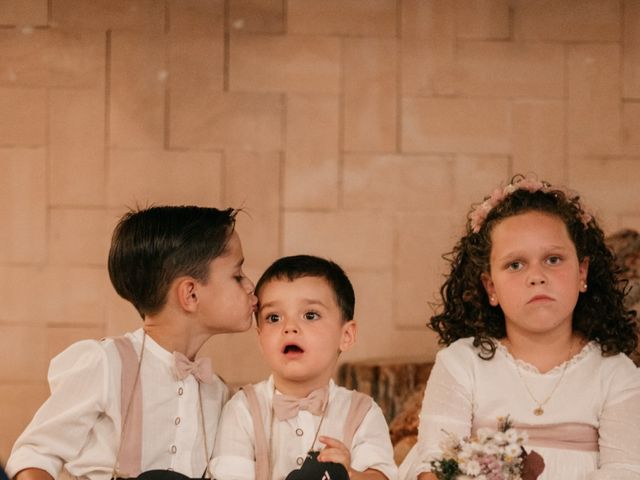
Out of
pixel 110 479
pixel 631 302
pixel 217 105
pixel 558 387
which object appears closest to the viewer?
pixel 110 479

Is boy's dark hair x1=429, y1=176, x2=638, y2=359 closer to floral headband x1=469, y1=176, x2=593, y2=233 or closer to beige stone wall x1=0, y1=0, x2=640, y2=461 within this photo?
floral headband x1=469, y1=176, x2=593, y2=233

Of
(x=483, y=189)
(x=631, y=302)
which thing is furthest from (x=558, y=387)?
(x=483, y=189)

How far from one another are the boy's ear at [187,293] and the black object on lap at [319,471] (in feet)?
1.69

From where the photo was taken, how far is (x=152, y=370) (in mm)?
2502

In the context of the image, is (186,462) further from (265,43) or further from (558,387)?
(265,43)

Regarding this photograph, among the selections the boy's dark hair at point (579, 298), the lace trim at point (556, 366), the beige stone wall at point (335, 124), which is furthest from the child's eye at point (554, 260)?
the beige stone wall at point (335, 124)

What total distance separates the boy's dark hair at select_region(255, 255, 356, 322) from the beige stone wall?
1.88 metres

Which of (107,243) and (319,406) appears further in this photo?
(107,243)

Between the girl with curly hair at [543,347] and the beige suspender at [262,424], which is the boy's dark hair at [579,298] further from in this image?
the beige suspender at [262,424]

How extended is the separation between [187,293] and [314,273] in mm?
335

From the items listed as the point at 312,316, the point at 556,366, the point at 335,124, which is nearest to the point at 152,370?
A: the point at 312,316

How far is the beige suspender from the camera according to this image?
245 cm

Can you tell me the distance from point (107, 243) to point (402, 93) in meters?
1.50

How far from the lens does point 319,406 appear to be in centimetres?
249
